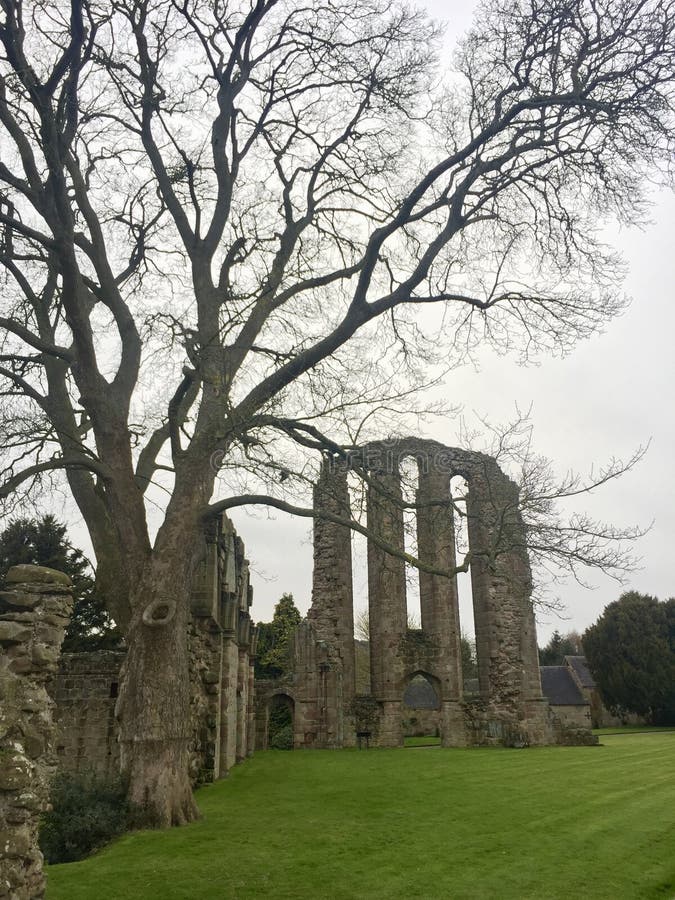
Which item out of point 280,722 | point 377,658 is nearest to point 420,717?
point 280,722

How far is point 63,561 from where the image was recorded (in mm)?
23125

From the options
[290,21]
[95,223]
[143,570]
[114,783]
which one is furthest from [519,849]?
[290,21]

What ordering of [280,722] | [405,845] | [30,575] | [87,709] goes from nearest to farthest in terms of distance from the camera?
[30,575] → [405,845] → [87,709] → [280,722]

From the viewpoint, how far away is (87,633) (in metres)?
21.9

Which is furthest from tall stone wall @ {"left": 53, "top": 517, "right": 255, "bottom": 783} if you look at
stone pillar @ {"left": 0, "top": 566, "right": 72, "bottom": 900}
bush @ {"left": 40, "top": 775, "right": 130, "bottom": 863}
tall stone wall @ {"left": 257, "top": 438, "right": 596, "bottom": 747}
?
tall stone wall @ {"left": 257, "top": 438, "right": 596, "bottom": 747}

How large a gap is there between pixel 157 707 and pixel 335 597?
1659 cm

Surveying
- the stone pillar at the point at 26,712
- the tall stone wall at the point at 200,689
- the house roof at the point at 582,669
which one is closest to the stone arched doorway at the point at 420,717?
the house roof at the point at 582,669

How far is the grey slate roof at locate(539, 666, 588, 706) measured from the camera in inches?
1342

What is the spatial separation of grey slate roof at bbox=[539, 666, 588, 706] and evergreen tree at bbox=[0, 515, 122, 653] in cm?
2116

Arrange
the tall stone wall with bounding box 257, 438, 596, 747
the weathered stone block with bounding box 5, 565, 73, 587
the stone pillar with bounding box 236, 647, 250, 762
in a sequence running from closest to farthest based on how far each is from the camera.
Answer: the weathered stone block with bounding box 5, 565, 73, 587, the stone pillar with bounding box 236, 647, 250, 762, the tall stone wall with bounding box 257, 438, 596, 747

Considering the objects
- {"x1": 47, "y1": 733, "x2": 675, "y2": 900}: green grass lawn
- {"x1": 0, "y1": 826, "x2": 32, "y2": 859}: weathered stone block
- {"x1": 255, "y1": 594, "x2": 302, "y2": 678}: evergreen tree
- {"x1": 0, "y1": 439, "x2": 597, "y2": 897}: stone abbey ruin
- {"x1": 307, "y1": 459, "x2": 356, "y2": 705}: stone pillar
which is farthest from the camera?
{"x1": 255, "y1": 594, "x2": 302, "y2": 678}: evergreen tree

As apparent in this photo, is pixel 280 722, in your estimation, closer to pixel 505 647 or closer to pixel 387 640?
pixel 387 640

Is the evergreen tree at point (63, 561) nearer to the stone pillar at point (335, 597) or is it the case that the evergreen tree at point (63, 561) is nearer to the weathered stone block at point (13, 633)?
the stone pillar at point (335, 597)

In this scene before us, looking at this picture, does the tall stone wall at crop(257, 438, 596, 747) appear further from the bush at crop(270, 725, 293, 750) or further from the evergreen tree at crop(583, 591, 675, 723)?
the evergreen tree at crop(583, 591, 675, 723)
